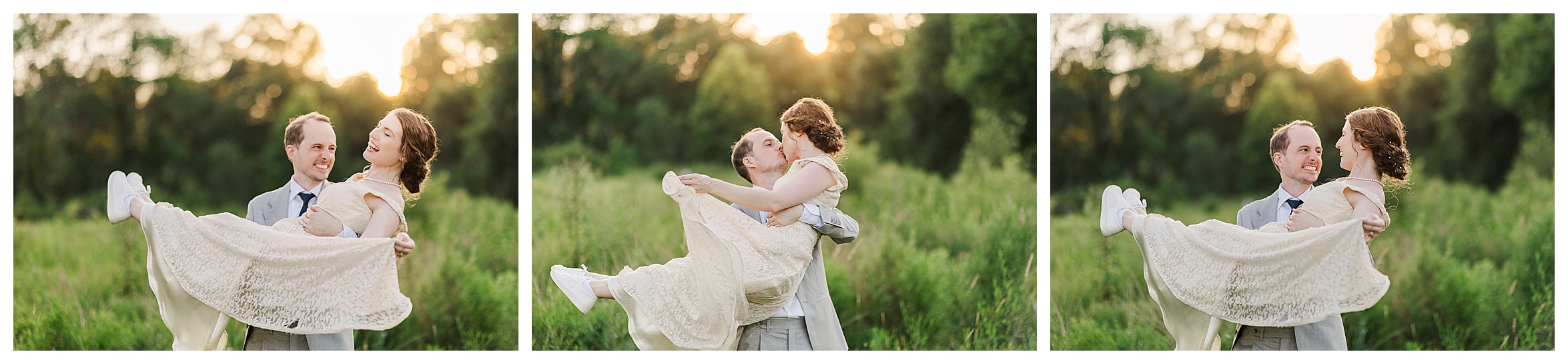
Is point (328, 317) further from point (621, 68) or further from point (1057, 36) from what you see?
point (1057, 36)

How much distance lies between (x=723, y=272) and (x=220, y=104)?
426cm

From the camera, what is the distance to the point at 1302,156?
3.25m

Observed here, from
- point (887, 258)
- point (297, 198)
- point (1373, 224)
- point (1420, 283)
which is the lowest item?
point (1420, 283)

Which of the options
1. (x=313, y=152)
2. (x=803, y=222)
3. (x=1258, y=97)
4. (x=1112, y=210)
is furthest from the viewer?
(x=1258, y=97)

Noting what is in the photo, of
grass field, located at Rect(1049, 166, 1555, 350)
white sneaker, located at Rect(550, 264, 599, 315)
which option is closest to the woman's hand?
grass field, located at Rect(1049, 166, 1555, 350)

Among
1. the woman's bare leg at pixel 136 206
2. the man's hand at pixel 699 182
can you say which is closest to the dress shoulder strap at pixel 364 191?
the woman's bare leg at pixel 136 206

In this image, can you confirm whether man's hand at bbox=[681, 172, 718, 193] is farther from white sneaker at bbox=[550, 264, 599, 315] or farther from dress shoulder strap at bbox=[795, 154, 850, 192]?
white sneaker at bbox=[550, 264, 599, 315]

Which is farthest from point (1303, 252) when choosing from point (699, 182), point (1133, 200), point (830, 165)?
point (699, 182)

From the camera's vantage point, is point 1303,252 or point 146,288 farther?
point 146,288

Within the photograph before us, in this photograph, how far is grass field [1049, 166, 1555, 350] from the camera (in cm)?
456

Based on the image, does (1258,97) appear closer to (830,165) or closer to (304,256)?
(830,165)

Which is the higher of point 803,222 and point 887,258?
point 803,222

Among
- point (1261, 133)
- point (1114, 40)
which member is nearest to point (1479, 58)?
point (1261, 133)

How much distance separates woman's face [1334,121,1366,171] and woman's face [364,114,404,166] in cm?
316
